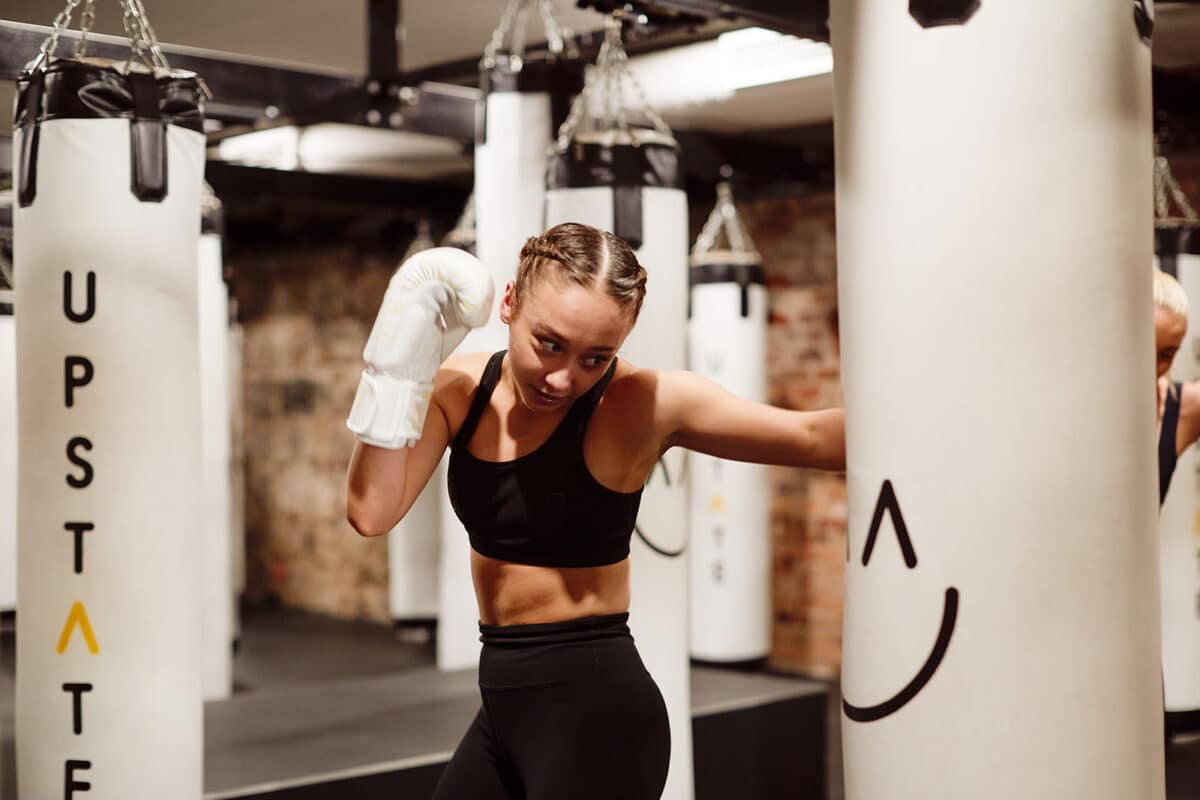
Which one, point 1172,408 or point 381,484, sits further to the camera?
point 1172,408

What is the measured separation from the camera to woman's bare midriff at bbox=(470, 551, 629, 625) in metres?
1.74

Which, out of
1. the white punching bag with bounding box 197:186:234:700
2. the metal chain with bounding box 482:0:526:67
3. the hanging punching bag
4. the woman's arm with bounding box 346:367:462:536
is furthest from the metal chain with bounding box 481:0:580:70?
the woman's arm with bounding box 346:367:462:536

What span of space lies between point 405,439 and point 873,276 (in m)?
0.62

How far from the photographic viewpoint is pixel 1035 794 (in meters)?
1.52

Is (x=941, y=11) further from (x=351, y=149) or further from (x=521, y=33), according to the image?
(x=351, y=149)

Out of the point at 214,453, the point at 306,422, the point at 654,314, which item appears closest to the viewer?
the point at 654,314

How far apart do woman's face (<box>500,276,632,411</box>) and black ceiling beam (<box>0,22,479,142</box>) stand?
2471 mm

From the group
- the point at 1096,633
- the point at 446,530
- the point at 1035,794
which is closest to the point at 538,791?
the point at 1035,794

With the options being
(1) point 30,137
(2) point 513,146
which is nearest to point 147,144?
(1) point 30,137

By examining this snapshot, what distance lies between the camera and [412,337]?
1612 mm

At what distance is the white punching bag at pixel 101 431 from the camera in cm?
235

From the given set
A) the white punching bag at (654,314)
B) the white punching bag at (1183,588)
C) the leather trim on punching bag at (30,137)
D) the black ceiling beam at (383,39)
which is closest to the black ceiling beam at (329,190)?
the black ceiling beam at (383,39)

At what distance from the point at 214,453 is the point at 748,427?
12.0 ft

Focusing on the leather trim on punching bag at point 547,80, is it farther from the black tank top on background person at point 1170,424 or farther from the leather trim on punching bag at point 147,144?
the black tank top on background person at point 1170,424
